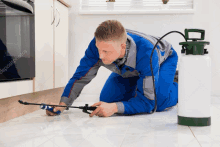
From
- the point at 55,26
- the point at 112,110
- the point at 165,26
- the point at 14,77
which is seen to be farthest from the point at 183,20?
the point at 14,77

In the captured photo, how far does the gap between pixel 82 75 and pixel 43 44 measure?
1.45 ft

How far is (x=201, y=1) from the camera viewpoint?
2.35 m

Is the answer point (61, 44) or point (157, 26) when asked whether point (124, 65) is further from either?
point (157, 26)

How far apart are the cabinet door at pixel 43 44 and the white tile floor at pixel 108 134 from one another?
0.50 meters

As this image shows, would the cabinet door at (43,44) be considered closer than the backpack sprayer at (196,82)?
No

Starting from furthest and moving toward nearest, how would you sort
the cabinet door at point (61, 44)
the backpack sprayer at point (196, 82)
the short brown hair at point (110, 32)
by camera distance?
the cabinet door at point (61, 44), the short brown hair at point (110, 32), the backpack sprayer at point (196, 82)

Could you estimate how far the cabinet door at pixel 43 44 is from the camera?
1671 mm

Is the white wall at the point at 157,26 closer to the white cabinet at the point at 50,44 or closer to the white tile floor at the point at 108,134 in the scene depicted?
the white cabinet at the point at 50,44

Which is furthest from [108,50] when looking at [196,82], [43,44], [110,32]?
[43,44]

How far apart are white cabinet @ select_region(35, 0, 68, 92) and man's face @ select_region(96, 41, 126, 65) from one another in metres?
0.56

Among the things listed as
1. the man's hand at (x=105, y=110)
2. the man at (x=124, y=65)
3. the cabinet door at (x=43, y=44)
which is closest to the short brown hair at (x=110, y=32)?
the man at (x=124, y=65)

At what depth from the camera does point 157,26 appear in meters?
2.38

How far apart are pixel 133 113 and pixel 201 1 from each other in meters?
1.45

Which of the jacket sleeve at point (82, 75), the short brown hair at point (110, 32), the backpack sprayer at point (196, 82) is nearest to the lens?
the backpack sprayer at point (196, 82)
